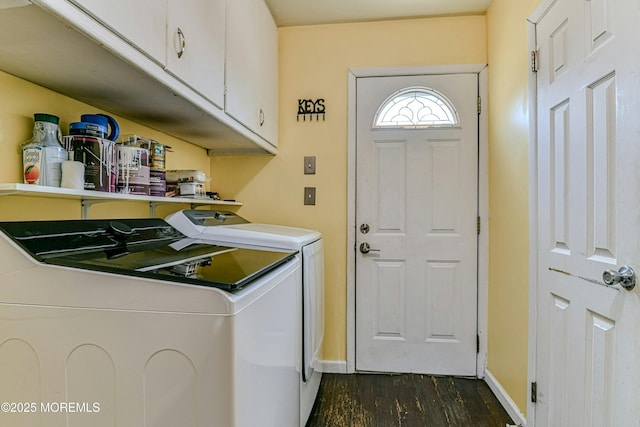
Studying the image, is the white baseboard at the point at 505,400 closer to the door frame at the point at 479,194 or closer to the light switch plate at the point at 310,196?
the door frame at the point at 479,194

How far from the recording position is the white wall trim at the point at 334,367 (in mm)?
2400

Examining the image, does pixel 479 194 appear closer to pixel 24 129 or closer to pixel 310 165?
pixel 310 165

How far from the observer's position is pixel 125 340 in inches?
32.5

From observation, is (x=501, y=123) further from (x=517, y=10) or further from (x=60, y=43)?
(x=60, y=43)

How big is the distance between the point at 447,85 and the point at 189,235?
191cm

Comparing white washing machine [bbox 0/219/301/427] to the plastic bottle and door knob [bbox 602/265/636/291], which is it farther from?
door knob [bbox 602/265/636/291]

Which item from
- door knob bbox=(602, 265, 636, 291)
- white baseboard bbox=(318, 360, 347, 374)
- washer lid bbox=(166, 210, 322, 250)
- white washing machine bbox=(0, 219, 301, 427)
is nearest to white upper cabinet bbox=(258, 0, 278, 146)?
washer lid bbox=(166, 210, 322, 250)

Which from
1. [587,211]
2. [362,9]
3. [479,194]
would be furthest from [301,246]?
[362,9]

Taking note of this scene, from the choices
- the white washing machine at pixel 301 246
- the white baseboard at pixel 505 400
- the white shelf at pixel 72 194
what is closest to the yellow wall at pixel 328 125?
the white washing machine at pixel 301 246

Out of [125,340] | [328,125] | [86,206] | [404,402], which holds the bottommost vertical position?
[404,402]

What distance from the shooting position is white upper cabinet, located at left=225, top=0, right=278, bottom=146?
5.52 ft

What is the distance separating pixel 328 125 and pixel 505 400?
199 cm

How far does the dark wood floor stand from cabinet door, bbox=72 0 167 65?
71.9 inches

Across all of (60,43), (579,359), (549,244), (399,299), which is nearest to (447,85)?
(549,244)
